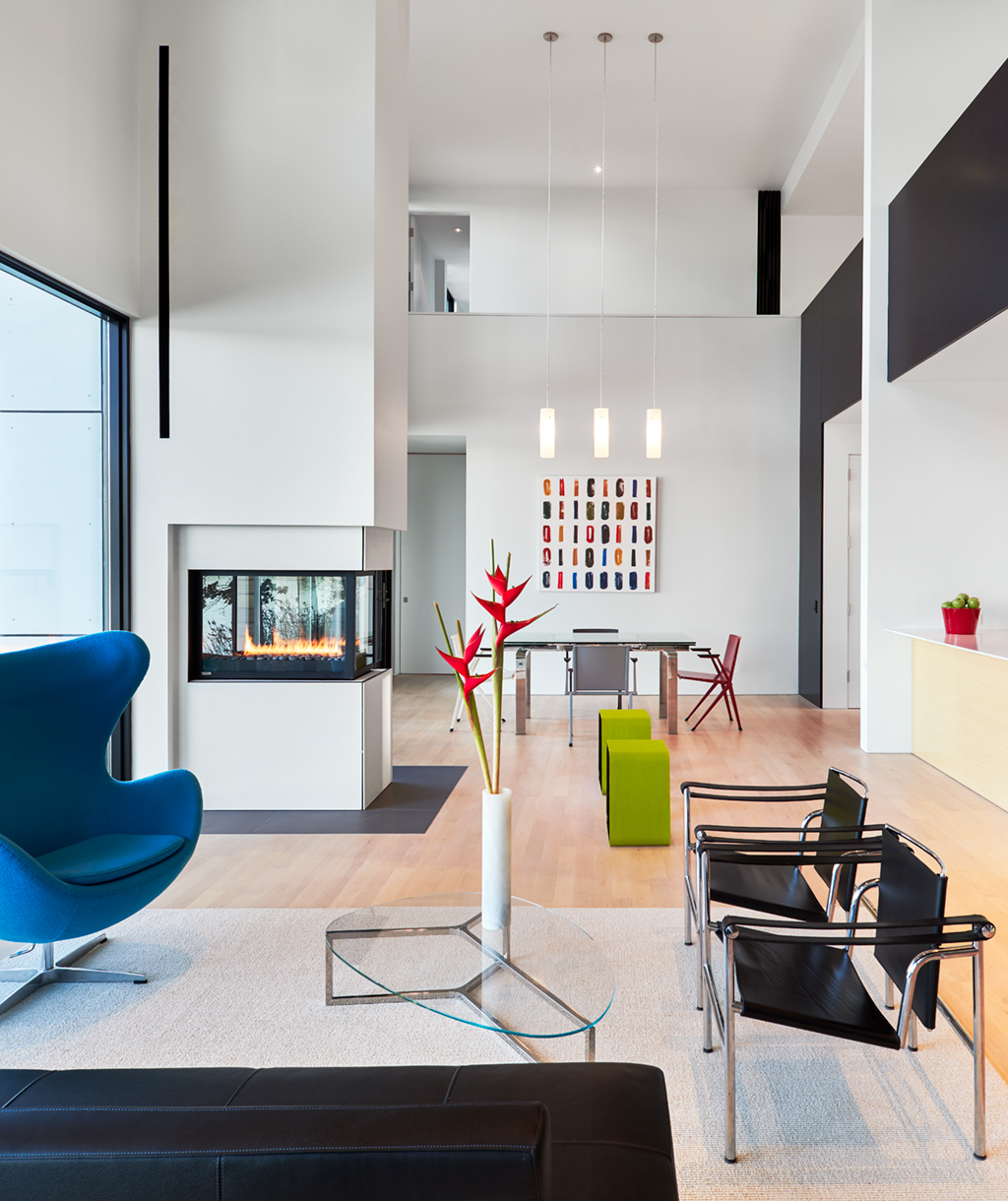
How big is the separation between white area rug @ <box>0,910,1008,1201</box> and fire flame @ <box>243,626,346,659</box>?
190 centimetres

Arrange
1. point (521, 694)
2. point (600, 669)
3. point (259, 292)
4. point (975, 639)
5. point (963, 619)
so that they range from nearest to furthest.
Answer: point (259, 292)
point (975, 639)
point (963, 619)
point (600, 669)
point (521, 694)

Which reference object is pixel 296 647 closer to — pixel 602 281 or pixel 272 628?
pixel 272 628

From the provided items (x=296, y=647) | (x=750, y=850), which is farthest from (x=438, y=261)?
(x=750, y=850)

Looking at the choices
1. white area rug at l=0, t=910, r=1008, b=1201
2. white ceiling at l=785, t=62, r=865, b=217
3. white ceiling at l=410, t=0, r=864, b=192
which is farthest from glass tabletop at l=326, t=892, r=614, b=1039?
white ceiling at l=785, t=62, r=865, b=217

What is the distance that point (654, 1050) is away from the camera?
246 centimetres

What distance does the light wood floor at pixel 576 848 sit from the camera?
11.9 feet

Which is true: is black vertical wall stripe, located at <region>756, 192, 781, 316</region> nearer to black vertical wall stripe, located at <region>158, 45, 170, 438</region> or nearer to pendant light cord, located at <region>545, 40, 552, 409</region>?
pendant light cord, located at <region>545, 40, 552, 409</region>

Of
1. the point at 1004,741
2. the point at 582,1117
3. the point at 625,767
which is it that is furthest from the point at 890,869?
the point at 1004,741

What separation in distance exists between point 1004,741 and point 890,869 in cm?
324

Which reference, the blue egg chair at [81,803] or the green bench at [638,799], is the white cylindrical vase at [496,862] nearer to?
the blue egg chair at [81,803]

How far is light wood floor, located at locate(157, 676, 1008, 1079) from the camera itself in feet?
11.9

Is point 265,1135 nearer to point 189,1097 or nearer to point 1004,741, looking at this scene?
point 189,1097

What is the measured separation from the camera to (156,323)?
15.9ft

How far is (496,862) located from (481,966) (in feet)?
1.08
